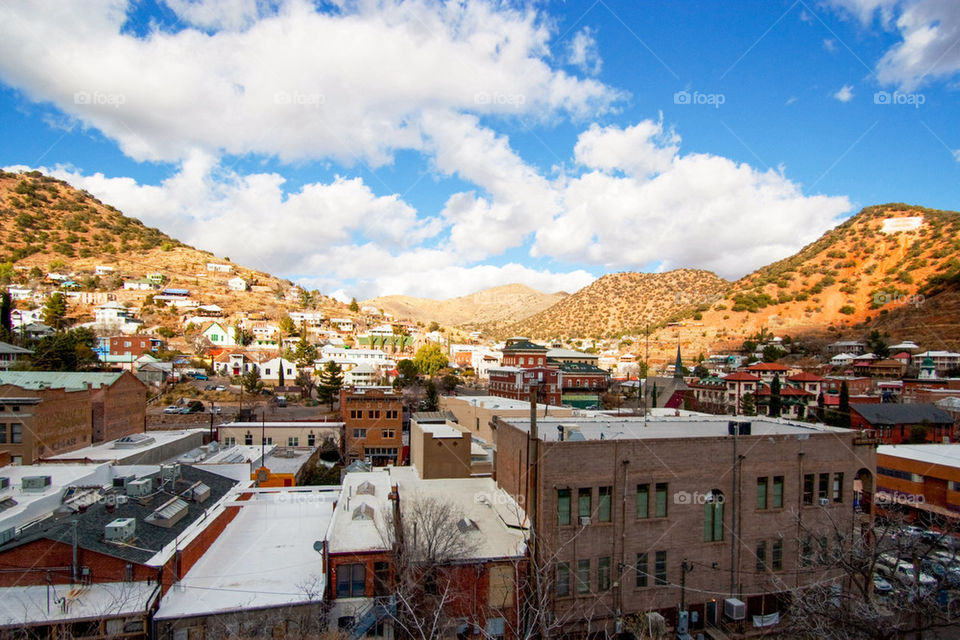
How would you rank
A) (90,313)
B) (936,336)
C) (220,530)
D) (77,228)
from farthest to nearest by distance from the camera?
(77,228), (90,313), (936,336), (220,530)

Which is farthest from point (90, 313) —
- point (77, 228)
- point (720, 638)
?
point (720, 638)

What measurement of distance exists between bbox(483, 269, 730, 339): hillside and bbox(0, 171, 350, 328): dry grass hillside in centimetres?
6846

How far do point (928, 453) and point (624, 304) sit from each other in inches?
5149

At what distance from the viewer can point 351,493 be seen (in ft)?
67.8

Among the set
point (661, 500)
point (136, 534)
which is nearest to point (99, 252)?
point (136, 534)

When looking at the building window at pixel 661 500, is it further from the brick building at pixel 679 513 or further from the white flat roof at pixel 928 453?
the white flat roof at pixel 928 453

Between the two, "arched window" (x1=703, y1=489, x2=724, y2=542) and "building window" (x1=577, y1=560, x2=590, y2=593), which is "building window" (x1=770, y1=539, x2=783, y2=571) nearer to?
"arched window" (x1=703, y1=489, x2=724, y2=542)

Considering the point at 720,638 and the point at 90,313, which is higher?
the point at 90,313

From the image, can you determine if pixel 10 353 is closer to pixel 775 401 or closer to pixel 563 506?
pixel 563 506

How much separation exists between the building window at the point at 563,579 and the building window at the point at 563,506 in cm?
129

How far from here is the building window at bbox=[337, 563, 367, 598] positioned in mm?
15469

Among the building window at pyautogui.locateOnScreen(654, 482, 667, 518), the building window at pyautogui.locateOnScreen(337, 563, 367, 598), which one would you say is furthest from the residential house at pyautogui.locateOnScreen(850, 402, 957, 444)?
the building window at pyautogui.locateOnScreen(337, 563, 367, 598)

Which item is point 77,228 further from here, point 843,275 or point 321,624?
point 843,275

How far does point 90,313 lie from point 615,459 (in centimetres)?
10918
